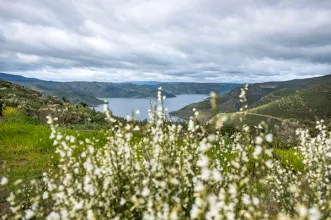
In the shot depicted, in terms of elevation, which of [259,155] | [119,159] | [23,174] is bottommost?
[23,174]

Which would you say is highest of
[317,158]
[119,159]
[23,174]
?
[119,159]

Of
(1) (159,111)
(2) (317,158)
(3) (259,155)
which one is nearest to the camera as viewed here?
(3) (259,155)

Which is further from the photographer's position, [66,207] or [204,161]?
[66,207]

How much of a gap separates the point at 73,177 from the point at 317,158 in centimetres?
622

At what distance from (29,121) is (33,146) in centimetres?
828

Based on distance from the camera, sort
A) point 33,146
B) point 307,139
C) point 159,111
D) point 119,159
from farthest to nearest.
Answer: point 33,146 < point 307,139 < point 159,111 < point 119,159

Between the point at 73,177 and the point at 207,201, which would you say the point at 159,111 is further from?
the point at 207,201

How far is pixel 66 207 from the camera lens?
18.3 ft

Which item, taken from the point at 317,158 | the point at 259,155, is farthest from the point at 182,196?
the point at 317,158

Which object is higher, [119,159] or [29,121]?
[119,159]

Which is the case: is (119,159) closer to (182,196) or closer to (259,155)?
(182,196)

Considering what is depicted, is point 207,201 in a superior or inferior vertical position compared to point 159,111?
inferior

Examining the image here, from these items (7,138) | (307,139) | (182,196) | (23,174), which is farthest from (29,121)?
(182,196)

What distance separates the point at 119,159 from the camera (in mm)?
6043
